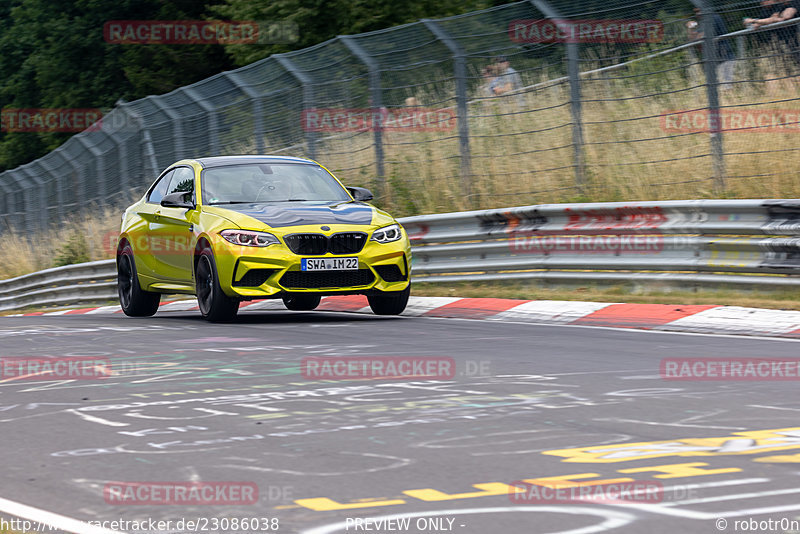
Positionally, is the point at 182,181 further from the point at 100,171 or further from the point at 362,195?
the point at 100,171

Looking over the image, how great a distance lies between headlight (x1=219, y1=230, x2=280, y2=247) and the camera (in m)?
11.6

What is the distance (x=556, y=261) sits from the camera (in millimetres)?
13719

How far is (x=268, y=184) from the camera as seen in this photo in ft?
42.4

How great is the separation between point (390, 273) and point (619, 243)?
2.46m

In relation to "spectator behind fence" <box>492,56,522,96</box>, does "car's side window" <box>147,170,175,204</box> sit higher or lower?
lower

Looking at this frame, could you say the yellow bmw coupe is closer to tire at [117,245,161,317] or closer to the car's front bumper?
the car's front bumper

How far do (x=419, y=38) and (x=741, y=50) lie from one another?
5009mm

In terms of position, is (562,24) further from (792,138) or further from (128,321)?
(128,321)

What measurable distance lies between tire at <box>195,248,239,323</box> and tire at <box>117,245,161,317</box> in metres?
2.15

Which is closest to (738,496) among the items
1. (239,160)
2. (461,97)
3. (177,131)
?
(239,160)

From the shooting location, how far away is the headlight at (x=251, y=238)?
458 inches

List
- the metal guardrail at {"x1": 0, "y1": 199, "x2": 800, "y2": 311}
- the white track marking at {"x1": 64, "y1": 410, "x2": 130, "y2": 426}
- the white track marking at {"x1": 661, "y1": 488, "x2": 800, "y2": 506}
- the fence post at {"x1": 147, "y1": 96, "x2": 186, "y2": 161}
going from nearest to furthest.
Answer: the white track marking at {"x1": 661, "y1": 488, "x2": 800, "y2": 506} → the white track marking at {"x1": 64, "y1": 410, "x2": 130, "y2": 426} → the metal guardrail at {"x1": 0, "y1": 199, "x2": 800, "y2": 311} → the fence post at {"x1": 147, "y1": 96, "x2": 186, "y2": 161}

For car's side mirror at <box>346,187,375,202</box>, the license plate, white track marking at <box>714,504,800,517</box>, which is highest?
car's side mirror at <box>346,187,375,202</box>

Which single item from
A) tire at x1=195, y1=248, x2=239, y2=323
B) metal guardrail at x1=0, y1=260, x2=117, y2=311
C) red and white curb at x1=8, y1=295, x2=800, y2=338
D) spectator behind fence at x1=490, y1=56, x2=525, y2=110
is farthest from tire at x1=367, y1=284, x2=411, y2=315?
metal guardrail at x1=0, y1=260, x2=117, y2=311
